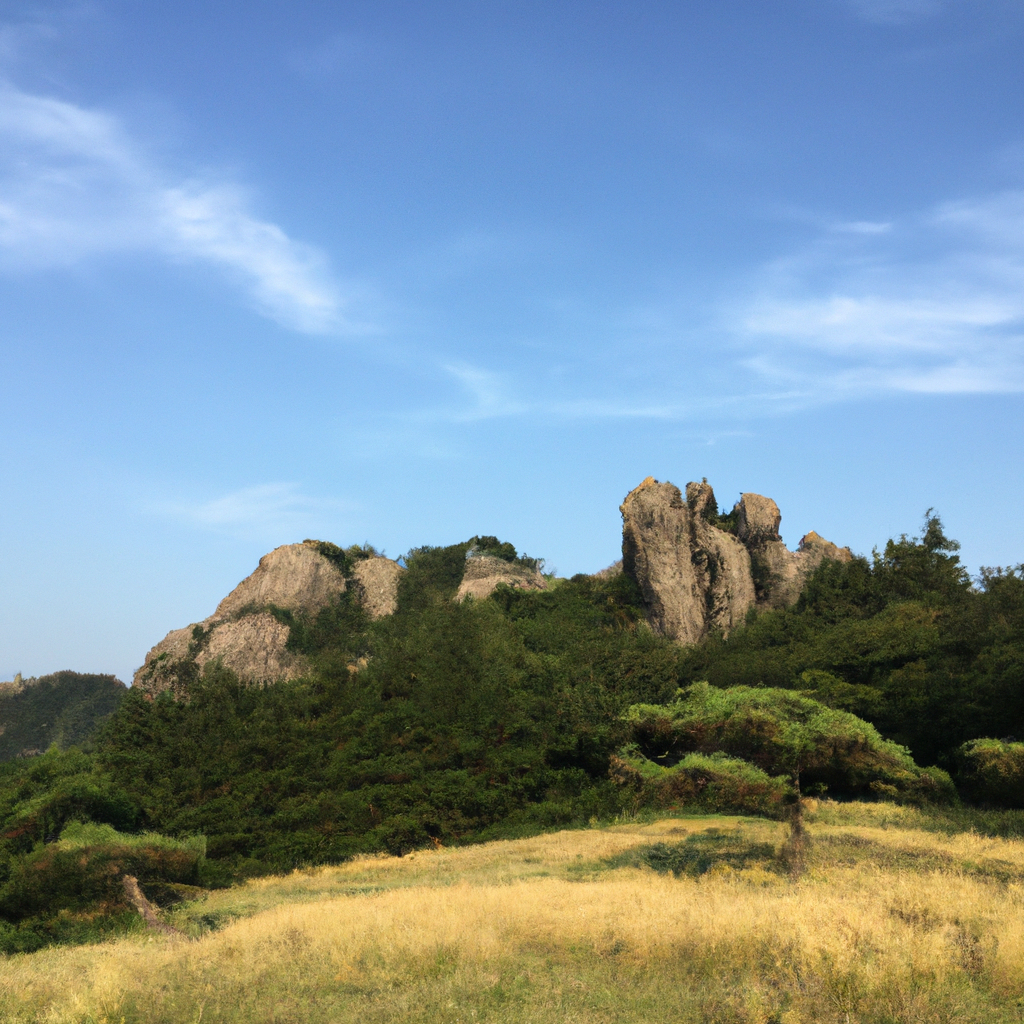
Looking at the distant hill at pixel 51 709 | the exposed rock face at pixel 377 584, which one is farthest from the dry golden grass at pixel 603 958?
the distant hill at pixel 51 709

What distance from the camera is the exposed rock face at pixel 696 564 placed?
5809 centimetres

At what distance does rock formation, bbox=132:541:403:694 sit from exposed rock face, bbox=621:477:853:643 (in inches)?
862

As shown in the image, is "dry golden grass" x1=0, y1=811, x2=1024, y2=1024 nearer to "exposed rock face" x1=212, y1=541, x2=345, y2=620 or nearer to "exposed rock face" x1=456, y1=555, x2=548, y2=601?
"exposed rock face" x1=212, y1=541, x2=345, y2=620

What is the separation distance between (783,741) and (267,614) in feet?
167

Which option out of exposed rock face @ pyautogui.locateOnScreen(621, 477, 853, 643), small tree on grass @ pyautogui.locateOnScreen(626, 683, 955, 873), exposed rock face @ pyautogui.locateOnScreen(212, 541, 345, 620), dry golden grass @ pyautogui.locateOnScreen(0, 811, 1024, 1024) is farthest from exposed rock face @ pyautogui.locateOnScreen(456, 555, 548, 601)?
dry golden grass @ pyautogui.locateOnScreen(0, 811, 1024, 1024)

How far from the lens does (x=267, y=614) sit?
62.1 m

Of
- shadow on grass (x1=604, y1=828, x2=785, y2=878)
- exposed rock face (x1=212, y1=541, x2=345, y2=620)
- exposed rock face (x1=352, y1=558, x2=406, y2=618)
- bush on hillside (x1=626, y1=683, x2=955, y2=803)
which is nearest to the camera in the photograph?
bush on hillside (x1=626, y1=683, x2=955, y2=803)

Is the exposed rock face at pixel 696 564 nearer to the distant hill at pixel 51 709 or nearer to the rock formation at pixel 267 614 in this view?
the rock formation at pixel 267 614

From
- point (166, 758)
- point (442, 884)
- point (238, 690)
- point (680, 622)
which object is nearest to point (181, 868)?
point (442, 884)

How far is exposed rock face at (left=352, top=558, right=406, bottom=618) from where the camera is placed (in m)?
68.1

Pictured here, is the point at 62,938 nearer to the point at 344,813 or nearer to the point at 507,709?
the point at 344,813

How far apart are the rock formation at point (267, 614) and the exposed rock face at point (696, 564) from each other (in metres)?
21.9

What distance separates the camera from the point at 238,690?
1948 inches

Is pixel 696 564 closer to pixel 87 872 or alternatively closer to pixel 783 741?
pixel 783 741
